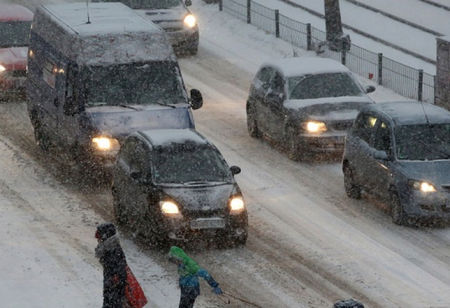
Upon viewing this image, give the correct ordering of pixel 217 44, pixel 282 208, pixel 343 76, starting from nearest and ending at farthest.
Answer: pixel 282 208 → pixel 343 76 → pixel 217 44

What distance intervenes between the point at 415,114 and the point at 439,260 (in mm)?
3802

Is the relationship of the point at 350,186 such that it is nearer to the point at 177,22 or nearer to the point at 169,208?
the point at 169,208

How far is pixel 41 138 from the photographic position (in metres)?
28.2

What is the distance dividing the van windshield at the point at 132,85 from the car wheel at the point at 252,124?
13.3ft

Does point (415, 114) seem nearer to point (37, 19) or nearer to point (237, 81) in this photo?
point (37, 19)

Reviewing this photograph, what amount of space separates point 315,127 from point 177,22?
10479mm

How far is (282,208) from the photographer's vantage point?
959 inches

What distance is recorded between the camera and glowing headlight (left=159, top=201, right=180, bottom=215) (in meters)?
21.5

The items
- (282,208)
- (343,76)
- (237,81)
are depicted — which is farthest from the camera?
(237,81)

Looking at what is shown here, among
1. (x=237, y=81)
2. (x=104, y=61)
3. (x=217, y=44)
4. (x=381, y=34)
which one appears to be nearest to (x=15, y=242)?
(x=104, y=61)

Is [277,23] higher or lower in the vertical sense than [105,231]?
lower

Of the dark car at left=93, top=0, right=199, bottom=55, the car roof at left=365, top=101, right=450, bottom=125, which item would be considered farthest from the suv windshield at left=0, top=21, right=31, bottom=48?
the car roof at left=365, top=101, right=450, bottom=125

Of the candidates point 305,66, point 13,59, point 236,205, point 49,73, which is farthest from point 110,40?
point 13,59

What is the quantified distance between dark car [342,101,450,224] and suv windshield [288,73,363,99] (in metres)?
2.69
